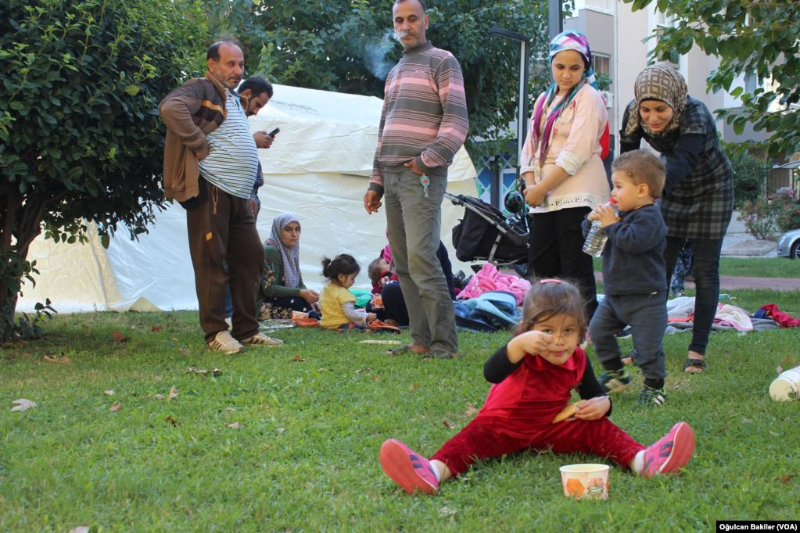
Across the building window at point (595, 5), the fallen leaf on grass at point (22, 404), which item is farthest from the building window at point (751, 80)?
the fallen leaf on grass at point (22, 404)

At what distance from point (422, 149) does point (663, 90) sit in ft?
4.82

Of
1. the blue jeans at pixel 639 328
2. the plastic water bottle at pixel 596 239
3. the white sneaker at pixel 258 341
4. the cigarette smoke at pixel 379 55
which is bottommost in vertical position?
the white sneaker at pixel 258 341

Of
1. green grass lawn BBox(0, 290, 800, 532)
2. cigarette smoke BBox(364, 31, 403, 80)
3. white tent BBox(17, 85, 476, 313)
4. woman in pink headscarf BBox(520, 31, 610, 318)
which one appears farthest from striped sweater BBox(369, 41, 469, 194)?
cigarette smoke BBox(364, 31, 403, 80)

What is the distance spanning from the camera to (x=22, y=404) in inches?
167

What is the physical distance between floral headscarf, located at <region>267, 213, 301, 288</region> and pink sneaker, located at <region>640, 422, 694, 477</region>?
549 cm

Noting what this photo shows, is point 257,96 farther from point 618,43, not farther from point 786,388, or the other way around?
point 618,43

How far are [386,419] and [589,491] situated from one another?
1250mm

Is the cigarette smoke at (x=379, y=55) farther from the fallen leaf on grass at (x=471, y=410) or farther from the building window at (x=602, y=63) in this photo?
the building window at (x=602, y=63)

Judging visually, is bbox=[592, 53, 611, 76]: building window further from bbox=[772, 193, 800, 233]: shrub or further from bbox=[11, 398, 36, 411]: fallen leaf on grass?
bbox=[11, 398, 36, 411]: fallen leaf on grass

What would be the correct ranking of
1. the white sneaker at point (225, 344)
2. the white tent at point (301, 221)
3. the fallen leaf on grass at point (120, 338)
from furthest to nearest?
→ the white tent at point (301, 221)
the fallen leaf on grass at point (120, 338)
the white sneaker at point (225, 344)

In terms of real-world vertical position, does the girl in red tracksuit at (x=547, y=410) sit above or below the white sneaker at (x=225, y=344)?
above

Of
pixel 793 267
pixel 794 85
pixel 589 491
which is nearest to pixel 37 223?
pixel 589 491

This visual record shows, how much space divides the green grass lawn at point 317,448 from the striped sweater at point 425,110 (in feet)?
4.21

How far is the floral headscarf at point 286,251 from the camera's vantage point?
8.18 m
